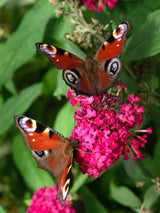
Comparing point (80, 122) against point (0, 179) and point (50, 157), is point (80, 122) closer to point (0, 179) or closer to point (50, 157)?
point (50, 157)

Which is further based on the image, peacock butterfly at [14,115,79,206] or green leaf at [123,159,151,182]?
green leaf at [123,159,151,182]

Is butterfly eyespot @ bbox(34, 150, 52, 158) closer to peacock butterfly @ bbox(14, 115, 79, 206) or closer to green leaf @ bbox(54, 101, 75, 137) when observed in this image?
peacock butterfly @ bbox(14, 115, 79, 206)

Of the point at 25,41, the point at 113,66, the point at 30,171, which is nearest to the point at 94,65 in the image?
the point at 113,66

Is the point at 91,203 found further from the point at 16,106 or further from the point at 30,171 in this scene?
the point at 16,106

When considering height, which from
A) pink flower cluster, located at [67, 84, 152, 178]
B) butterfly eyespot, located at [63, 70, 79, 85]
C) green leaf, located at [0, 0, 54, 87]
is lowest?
pink flower cluster, located at [67, 84, 152, 178]

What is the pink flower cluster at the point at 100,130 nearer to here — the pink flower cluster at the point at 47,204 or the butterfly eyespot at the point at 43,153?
the butterfly eyespot at the point at 43,153

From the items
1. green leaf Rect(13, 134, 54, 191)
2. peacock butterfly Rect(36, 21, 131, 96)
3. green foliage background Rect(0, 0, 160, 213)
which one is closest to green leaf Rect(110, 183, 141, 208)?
green foliage background Rect(0, 0, 160, 213)

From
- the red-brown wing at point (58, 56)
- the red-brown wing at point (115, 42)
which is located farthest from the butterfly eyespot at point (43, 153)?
the red-brown wing at point (115, 42)
